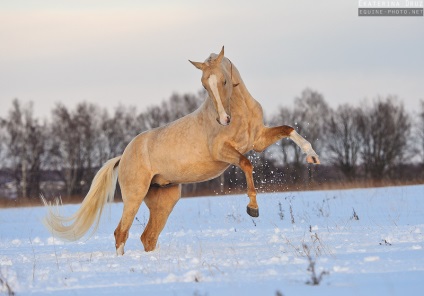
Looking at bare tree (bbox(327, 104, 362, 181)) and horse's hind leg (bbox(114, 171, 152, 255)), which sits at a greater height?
bare tree (bbox(327, 104, 362, 181))

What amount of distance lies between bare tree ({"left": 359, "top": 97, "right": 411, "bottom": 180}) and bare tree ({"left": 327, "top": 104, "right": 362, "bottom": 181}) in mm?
568

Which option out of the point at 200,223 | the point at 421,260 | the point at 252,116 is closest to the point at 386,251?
the point at 421,260

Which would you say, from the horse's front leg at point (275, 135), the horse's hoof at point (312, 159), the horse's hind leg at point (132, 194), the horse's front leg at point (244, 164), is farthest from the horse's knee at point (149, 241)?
the horse's hoof at point (312, 159)

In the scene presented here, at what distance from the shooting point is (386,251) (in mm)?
6551

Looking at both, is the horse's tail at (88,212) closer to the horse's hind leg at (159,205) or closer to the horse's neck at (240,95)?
the horse's hind leg at (159,205)

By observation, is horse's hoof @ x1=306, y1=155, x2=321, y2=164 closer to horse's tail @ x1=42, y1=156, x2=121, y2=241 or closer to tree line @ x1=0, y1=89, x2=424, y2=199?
horse's tail @ x1=42, y1=156, x2=121, y2=241

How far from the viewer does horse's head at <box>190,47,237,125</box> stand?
7.99 meters

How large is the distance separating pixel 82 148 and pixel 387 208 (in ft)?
133

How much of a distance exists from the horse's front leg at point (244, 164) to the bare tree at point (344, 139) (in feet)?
148

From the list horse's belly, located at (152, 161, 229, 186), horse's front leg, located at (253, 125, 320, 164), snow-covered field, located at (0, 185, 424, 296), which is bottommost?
snow-covered field, located at (0, 185, 424, 296)

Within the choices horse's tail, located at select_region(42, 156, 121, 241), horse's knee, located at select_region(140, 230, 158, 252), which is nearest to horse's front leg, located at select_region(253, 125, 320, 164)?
horse's knee, located at select_region(140, 230, 158, 252)

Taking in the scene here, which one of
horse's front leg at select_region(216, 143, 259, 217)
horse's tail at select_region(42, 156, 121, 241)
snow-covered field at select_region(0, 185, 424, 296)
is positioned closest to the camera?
snow-covered field at select_region(0, 185, 424, 296)

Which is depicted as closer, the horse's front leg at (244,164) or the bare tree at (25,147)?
the horse's front leg at (244,164)

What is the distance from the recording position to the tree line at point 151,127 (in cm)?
5038
